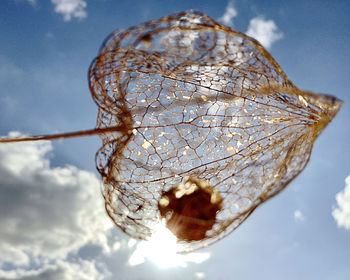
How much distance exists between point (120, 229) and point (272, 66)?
1469 mm

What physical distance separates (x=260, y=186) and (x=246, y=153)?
0.23m

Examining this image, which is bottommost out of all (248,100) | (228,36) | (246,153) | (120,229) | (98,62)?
(120,229)

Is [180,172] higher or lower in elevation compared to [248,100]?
lower

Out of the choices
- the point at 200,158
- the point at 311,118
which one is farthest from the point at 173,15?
the point at 311,118

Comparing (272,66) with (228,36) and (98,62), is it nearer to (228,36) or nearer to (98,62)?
(228,36)

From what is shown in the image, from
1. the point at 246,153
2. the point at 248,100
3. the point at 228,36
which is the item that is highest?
the point at 228,36

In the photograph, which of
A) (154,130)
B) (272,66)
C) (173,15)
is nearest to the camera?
(173,15)

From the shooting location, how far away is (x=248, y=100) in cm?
180

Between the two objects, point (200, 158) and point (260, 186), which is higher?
point (200, 158)

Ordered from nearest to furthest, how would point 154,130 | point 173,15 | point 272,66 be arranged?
1. point 173,15
2. point 272,66
3. point 154,130

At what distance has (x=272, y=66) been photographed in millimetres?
1742

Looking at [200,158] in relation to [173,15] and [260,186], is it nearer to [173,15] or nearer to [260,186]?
[260,186]

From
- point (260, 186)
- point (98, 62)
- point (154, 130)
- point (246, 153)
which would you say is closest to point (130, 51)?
point (98, 62)

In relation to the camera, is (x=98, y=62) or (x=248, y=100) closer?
(x=98, y=62)
